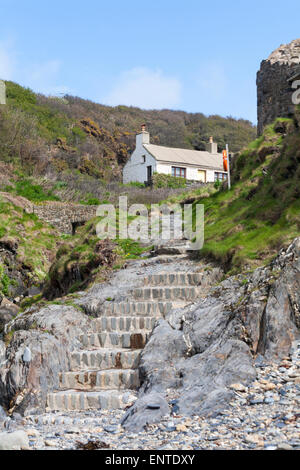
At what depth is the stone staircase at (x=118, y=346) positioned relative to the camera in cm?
Answer: 673

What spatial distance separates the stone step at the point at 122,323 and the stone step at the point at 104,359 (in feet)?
2.62

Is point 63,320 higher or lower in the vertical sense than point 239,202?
lower

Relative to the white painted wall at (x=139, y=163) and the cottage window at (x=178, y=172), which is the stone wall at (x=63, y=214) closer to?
the white painted wall at (x=139, y=163)

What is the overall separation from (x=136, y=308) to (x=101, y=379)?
2.10 m

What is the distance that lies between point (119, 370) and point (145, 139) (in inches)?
1234

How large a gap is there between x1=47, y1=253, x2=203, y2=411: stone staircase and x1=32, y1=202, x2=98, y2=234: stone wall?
550 inches

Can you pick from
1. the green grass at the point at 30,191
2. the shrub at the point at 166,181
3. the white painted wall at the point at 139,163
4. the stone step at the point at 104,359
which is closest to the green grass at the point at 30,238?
the green grass at the point at 30,191

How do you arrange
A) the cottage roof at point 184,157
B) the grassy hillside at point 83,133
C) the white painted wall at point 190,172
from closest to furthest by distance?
the grassy hillside at point 83,133 < the white painted wall at point 190,172 < the cottage roof at point 184,157

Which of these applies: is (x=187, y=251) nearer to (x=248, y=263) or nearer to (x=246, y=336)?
(x=248, y=263)

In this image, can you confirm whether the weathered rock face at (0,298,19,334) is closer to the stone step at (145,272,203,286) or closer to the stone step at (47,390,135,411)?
the stone step at (145,272,203,286)

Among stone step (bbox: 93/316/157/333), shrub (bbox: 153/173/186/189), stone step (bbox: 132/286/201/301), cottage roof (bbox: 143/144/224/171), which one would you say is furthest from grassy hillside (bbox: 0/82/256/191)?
stone step (bbox: 93/316/157/333)

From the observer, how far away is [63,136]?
1608 inches

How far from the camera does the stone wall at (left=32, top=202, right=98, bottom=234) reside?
23719 mm

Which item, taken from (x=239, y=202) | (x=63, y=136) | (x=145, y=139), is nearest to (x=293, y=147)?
(x=239, y=202)
